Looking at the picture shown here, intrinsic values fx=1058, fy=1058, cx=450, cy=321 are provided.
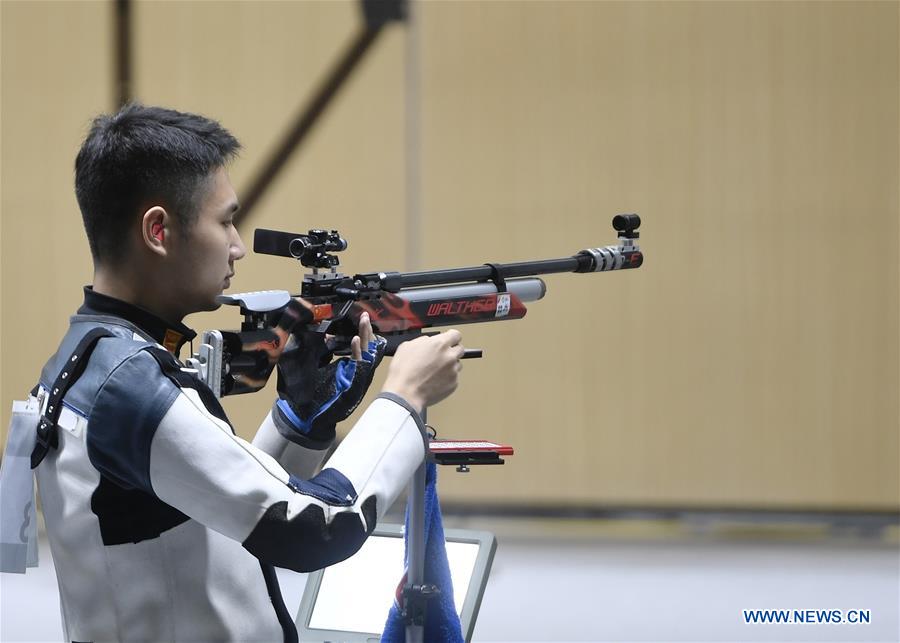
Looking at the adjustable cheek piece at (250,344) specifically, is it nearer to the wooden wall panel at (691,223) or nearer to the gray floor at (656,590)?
the gray floor at (656,590)

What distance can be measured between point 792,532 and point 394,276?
9.40 ft

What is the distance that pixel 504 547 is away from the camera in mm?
4070

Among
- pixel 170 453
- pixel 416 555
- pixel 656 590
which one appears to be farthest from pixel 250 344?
pixel 656 590

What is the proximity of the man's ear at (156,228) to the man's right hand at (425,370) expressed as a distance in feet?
1.07

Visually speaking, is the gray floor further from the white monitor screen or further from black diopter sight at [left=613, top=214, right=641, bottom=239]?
black diopter sight at [left=613, top=214, right=641, bottom=239]

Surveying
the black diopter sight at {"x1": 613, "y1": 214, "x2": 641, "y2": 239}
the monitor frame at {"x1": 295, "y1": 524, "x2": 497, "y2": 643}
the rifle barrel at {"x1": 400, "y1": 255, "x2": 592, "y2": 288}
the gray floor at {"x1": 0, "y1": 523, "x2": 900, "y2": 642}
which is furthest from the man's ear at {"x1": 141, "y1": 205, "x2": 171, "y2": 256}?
the gray floor at {"x1": 0, "y1": 523, "x2": 900, "y2": 642}

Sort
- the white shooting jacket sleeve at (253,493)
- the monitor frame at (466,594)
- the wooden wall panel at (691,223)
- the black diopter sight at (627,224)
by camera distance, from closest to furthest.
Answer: the white shooting jacket sleeve at (253,493) < the monitor frame at (466,594) < the black diopter sight at (627,224) < the wooden wall panel at (691,223)

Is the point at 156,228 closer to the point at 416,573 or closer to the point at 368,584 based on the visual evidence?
the point at 416,573

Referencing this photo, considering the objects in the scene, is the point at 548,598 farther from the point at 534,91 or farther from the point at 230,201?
the point at 230,201

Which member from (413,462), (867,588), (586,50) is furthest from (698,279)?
(413,462)

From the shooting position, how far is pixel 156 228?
128 cm

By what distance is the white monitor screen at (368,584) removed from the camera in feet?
6.86

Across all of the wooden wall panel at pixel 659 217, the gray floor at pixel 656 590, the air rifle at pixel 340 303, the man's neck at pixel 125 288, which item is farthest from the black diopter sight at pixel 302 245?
the wooden wall panel at pixel 659 217

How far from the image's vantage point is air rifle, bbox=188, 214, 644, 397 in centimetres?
146
